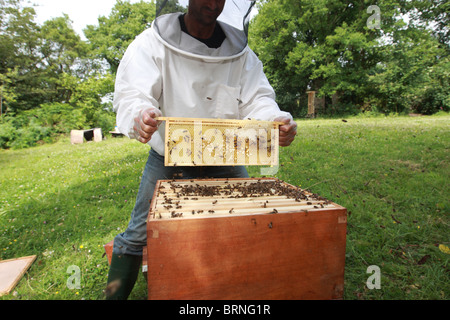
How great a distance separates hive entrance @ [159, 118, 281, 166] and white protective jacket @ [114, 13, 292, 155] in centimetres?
23

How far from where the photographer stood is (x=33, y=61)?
989 inches

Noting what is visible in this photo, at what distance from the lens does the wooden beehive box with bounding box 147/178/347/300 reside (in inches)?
44.1

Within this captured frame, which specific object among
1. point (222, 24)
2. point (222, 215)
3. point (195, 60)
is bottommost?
point (222, 215)

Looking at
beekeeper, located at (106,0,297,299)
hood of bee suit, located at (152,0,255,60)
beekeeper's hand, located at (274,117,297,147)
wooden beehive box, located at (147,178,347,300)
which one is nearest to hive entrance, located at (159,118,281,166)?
beekeeper's hand, located at (274,117,297,147)

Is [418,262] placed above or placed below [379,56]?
below

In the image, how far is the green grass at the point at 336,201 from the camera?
8.26ft

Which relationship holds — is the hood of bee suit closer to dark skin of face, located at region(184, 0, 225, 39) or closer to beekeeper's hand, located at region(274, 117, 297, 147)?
dark skin of face, located at region(184, 0, 225, 39)

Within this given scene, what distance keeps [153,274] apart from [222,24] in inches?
80.5

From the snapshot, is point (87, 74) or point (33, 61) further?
point (87, 74)

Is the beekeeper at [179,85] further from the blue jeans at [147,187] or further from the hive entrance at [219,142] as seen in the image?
the hive entrance at [219,142]

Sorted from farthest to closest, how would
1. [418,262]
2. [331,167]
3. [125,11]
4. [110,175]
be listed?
[125,11]
[110,175]
[331,167]
[418,262]

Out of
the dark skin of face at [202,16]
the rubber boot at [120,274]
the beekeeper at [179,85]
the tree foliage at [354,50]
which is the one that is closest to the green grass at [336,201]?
the rubber boot at [120,274]

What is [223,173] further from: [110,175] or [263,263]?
[110,175]

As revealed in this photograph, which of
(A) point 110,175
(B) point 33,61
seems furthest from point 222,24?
(B) point 33,61
